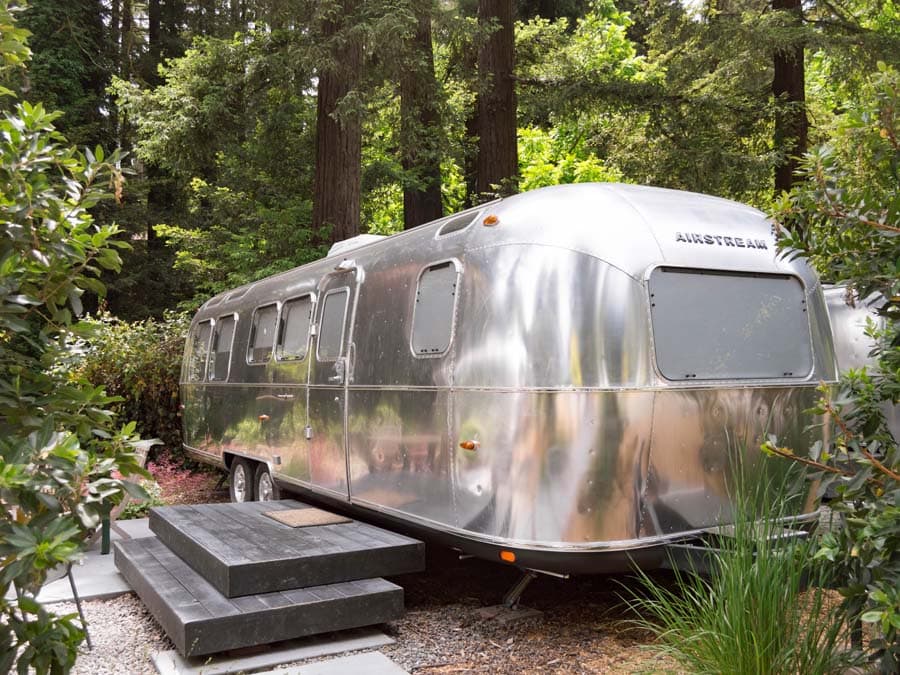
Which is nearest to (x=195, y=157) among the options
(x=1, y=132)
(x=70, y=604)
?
(x=70, y=604)

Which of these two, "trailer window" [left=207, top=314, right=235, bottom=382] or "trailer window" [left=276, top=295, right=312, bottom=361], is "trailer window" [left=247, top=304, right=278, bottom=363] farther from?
"trailer window" [left=207, top=314, right=235, bottom=382]

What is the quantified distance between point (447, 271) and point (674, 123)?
9241 millimetres

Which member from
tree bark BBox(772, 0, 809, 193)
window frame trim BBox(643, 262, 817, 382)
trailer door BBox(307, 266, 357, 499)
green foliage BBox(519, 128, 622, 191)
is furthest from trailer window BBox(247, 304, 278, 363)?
tree bark BBox(772, 0, 809, 193)

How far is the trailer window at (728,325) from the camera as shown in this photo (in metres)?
4.96

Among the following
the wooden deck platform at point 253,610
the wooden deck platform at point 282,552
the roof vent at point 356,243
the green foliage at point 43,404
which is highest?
the roof vent at point 356,243

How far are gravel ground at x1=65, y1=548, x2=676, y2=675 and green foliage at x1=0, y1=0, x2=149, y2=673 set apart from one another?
256 centimetres

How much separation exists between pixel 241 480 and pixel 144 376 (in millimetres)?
4333

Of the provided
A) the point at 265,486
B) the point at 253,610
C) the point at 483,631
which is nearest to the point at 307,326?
the point at 265,486

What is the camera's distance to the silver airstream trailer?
474 cm

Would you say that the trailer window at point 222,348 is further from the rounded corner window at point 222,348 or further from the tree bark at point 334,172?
the tree bark at point 334,172

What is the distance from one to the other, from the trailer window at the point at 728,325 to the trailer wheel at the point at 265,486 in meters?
4.75

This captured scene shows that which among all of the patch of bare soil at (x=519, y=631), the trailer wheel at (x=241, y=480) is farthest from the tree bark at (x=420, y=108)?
the patch of bare soil at (x=519, y=631)

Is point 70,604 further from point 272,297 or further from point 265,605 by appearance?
point 272,297

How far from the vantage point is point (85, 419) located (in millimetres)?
2795
